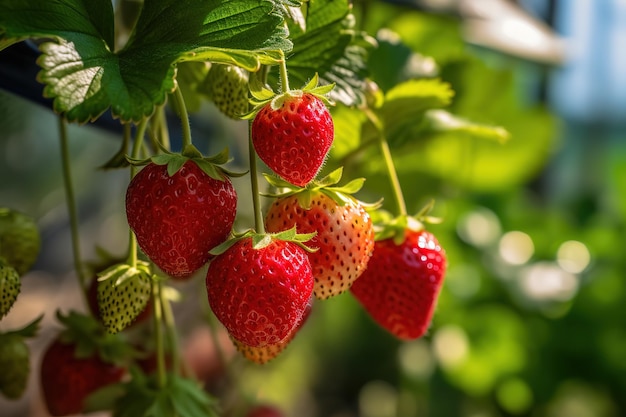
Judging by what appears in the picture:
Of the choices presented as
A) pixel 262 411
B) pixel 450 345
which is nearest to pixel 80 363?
pixel 262 411

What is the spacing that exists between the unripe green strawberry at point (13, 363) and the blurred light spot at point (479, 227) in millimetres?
1487

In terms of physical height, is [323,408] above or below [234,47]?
below

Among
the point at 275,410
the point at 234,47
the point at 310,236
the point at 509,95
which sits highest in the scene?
the point at 234,47

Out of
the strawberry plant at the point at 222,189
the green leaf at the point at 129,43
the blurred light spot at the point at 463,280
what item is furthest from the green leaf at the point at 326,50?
the blurred light spot at the point at 463,280

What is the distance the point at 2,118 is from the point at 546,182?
271 cm

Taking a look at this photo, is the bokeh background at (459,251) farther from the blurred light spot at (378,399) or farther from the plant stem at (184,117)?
the plant stem at (184,117)

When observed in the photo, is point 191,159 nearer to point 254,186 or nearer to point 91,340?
point 254,186

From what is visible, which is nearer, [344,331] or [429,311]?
[429,311]

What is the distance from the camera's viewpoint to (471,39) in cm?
117

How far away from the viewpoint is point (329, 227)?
1.69 feet

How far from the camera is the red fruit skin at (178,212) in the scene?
0.45 meters

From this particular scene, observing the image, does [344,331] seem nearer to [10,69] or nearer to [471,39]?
[471,39]

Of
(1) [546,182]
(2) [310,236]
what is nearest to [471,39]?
(2) [310,236]

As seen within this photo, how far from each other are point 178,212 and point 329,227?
0.11 metres
